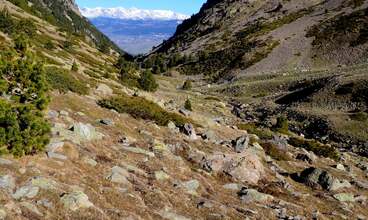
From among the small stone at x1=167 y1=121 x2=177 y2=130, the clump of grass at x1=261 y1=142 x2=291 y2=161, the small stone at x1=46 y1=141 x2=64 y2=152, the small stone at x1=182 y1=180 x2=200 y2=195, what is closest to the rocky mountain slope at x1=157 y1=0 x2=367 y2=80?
the clump of grass at x1=261 y1=142 x2=291 y2=161

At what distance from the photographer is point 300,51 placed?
122375 millimetres

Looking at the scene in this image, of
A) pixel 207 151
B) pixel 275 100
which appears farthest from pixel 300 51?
pixel 207 151

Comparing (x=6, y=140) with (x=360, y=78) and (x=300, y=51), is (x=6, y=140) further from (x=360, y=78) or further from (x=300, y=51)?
(x=300, y=51)

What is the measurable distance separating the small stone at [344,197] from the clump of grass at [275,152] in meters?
6.37

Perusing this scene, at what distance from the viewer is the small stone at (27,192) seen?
49.9ft

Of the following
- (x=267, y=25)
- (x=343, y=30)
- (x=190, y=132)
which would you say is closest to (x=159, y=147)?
(x=190, y=132)

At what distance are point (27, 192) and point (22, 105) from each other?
11.8 feet

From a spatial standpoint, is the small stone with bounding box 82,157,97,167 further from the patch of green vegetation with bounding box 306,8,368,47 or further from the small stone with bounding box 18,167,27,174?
the patch of green vegetation with bounding box 306,8,368,47

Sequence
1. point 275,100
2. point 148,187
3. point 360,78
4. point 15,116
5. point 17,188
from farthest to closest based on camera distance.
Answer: point 275,100 < point 360,78 < point 148,187 < point 15,116 < point 17,188

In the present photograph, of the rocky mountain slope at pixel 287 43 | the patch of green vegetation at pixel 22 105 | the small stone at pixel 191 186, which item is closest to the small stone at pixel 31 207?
the patch of green vegetation at pixel 22 105

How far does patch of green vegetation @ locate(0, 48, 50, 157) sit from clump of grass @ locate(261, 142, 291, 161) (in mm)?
15693

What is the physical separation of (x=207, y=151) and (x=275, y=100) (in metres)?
51.4

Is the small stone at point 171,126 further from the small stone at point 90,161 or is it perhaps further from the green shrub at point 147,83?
the green shrub at point 147,83

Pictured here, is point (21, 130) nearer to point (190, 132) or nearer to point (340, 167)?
point (190, 132)
